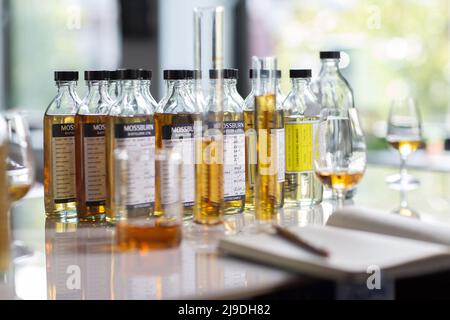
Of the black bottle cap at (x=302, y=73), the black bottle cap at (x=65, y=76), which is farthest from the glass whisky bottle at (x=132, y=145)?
the black bottle cap at (x=302, y=73)

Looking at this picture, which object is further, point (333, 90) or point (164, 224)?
point (333, 90)

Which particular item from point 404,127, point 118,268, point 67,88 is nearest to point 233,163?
point 67,88

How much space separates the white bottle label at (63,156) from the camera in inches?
54.9

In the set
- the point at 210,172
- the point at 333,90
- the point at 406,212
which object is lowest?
the point at 406,212

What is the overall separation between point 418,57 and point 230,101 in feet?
7.79

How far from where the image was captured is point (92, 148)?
1.38 meters

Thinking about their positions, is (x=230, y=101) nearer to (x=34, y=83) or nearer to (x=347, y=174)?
(x=347, y=174)

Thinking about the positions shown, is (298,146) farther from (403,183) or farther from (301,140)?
(403,183)

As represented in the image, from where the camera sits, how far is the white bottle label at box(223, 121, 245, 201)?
1.46 meters

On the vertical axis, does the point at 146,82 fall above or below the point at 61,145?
A: above

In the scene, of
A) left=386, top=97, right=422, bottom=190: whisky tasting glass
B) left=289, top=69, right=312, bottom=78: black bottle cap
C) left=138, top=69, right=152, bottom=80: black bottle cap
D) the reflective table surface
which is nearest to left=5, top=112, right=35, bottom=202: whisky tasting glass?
the reflective table surface

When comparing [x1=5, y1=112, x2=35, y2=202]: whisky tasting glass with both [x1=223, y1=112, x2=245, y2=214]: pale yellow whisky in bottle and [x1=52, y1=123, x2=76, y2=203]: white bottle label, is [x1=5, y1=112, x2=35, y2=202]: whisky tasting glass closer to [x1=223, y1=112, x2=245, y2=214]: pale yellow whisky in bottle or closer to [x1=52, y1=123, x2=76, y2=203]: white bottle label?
[x1=52, y1=123, x2=76, y2=203]: white bottle label

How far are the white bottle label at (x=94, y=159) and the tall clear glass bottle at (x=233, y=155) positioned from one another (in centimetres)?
23

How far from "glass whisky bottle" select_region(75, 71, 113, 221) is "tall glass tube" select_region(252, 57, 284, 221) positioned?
271 mm
